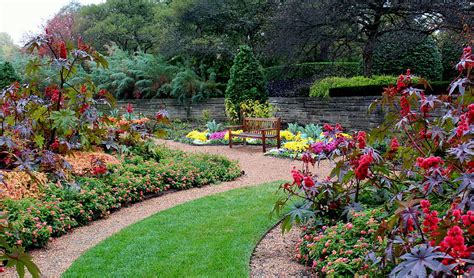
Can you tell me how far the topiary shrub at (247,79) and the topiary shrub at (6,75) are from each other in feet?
28.3

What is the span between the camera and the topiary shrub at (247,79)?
1232cm

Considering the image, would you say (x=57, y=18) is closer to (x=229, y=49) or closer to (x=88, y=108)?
(x=229, y=49)

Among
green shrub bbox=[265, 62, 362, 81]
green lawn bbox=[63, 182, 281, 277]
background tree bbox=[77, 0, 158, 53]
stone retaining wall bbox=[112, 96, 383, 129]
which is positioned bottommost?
green lawn bbox=[63, 182, 281, 277]

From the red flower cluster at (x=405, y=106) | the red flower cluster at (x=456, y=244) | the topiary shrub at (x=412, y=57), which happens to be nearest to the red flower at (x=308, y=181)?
the red flower cluster at (x=405, y=106)

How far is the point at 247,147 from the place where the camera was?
403 inches

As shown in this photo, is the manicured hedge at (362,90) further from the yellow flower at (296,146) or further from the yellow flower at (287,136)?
the yellow flower at (296,146)

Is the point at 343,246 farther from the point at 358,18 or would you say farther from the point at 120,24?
the point at 120,24

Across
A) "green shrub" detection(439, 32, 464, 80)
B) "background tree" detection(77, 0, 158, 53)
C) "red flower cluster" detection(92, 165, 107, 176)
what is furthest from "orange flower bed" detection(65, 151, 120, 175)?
"background tree" detection(77, 0, 158, 53)

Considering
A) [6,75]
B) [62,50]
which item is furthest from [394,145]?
[6,75]

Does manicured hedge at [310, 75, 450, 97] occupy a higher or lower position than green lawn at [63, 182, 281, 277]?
higher

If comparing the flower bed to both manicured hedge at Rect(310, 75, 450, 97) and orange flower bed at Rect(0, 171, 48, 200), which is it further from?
manicured hedge at Rect(310, 75, 450, 97)

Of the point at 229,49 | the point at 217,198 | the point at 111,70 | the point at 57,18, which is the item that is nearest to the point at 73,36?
the point at 57,18

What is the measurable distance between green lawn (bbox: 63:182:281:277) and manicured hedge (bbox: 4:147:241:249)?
0.62m

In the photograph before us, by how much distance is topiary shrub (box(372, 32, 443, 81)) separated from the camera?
35.9 ft
